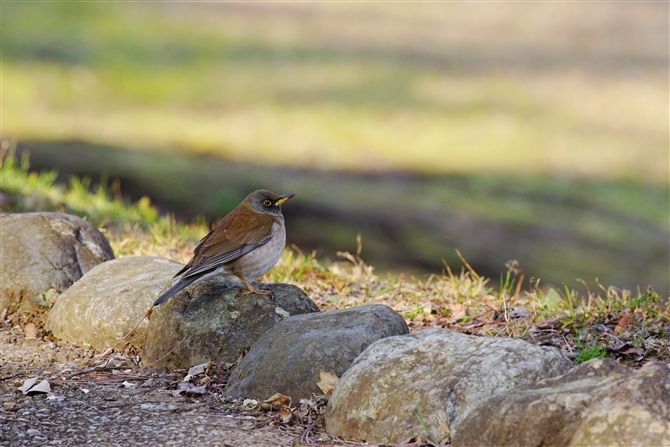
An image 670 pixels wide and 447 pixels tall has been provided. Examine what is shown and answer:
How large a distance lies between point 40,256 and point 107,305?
0.92 meters

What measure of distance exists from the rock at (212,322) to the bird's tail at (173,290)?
0.79 feet

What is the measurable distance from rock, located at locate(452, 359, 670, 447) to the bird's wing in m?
2.14

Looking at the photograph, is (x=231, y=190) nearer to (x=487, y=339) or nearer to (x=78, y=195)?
(x=78, y=195)

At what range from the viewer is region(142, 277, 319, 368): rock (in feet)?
16.5

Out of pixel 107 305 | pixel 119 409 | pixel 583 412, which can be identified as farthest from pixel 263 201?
pixel 583 412

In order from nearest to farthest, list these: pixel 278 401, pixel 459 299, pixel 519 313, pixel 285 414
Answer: pixel 285 414 → pixel 278 401 → pixel 519 313 → pixel 459 299

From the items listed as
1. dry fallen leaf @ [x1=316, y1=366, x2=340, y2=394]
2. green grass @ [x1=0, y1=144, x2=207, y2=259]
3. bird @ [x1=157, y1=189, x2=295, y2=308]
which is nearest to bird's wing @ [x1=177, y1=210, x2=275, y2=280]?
bird @ [x1=157, y1=189, x2=295, y2=308]

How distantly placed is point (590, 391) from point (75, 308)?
349 centimetres

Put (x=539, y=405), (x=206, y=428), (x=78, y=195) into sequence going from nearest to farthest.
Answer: (x=539, y=405) < (x=206, y=428) < (x=78, y=195)

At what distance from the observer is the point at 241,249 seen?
5.29 metres

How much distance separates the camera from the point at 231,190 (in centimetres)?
1208

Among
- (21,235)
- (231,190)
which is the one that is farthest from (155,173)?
(21,235)

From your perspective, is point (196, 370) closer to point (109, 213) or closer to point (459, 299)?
point (459, 299)

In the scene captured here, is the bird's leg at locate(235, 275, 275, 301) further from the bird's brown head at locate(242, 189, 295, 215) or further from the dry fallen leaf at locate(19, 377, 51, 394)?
the dry fallen leaf at locate(19, 377, 51, 394)
